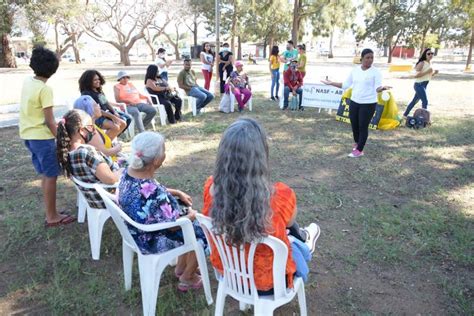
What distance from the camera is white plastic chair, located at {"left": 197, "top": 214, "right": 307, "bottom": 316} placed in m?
1.90

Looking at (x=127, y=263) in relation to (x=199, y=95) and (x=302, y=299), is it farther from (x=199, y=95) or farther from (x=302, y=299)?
(x=199, y=95)

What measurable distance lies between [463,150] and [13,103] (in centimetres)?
1057

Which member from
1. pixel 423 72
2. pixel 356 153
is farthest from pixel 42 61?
pixel 423 72

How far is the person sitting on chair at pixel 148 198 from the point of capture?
2.25 meters

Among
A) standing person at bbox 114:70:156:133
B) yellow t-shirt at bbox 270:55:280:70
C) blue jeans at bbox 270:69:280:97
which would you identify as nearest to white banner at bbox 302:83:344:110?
blue jeans at bbox 270:69:280:97

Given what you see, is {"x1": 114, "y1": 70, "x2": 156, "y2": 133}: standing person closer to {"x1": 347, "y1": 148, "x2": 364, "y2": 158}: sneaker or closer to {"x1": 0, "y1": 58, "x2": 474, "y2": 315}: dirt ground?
{"x1": 0, "y1": 58, "x2": 474, "y2": 315}: dirt ground

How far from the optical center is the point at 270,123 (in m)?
8.03

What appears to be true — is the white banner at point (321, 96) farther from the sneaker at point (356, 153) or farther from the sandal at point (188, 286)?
the sandal at point (188, 286)

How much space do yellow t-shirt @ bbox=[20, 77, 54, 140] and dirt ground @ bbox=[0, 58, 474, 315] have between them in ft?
3.09

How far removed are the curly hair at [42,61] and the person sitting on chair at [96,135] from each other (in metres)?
0.68

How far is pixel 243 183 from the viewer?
1.78 metres

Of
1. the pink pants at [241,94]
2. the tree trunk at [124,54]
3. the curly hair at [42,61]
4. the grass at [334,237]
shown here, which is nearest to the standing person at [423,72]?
the grass at [334,237]

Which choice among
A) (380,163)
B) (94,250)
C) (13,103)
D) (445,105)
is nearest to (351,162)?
(380,163)

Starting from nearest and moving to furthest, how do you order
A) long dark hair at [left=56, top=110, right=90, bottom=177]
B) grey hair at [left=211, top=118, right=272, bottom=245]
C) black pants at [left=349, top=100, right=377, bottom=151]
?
grey hair at [left=211, top=118, right=272, bottom=245] → long dark hair at [left=56, top=110, right=90, bottom=177] → black pants at [left=349, top=100, right=377, bottom=151]
